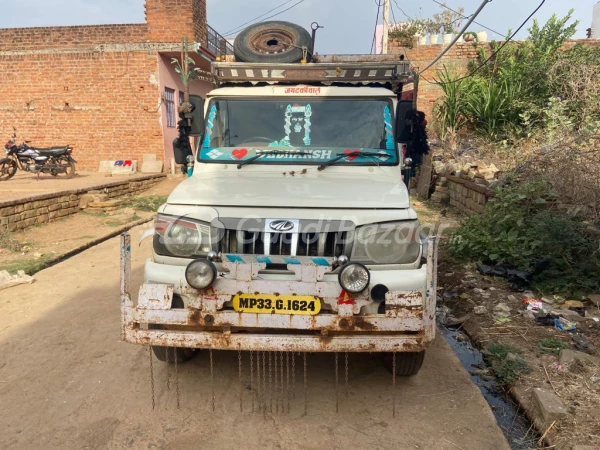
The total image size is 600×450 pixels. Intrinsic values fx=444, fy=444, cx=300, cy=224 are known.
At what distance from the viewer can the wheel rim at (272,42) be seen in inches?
184

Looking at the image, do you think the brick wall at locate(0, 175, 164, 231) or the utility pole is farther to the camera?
the utility pole

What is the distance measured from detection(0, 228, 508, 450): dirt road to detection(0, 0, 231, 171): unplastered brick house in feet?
37.3

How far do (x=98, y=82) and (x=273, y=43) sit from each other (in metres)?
11.3

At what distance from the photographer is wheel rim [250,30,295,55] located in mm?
4672

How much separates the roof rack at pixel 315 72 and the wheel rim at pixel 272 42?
35.6 inches

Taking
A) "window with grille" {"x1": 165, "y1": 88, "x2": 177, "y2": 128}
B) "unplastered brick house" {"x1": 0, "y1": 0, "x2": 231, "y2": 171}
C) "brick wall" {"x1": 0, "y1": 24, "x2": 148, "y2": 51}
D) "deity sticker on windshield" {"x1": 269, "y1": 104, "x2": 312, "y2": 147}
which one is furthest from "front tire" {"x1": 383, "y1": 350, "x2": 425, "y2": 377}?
"brick wall" {"x1": 0, "y1": 24, "x2": 148, "y2": 51}

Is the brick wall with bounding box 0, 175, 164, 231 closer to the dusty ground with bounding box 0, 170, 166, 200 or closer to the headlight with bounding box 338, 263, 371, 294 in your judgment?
the dusty ground with bounding box 0, 170, 166, 200

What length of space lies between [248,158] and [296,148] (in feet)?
1.27

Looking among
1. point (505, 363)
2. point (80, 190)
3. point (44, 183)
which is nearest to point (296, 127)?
point (505, 363)

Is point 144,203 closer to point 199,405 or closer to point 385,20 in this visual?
point 199,405

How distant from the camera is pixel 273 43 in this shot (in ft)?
15.6

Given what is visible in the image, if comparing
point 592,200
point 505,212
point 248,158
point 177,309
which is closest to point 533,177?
point 505,212

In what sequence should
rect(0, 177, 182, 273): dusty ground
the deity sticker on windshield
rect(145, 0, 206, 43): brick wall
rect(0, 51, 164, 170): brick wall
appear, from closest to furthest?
the deity sticker on windshield < rect(0, 177, 182, 273): dusty ground < rect(145, 0, 206, 43): brick wall < rect(0, 51, 164, 170): brick wall

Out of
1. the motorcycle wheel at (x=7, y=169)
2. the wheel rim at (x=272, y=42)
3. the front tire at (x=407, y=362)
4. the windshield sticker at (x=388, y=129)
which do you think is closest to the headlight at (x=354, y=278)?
the front tire at (x=407, y=362)
